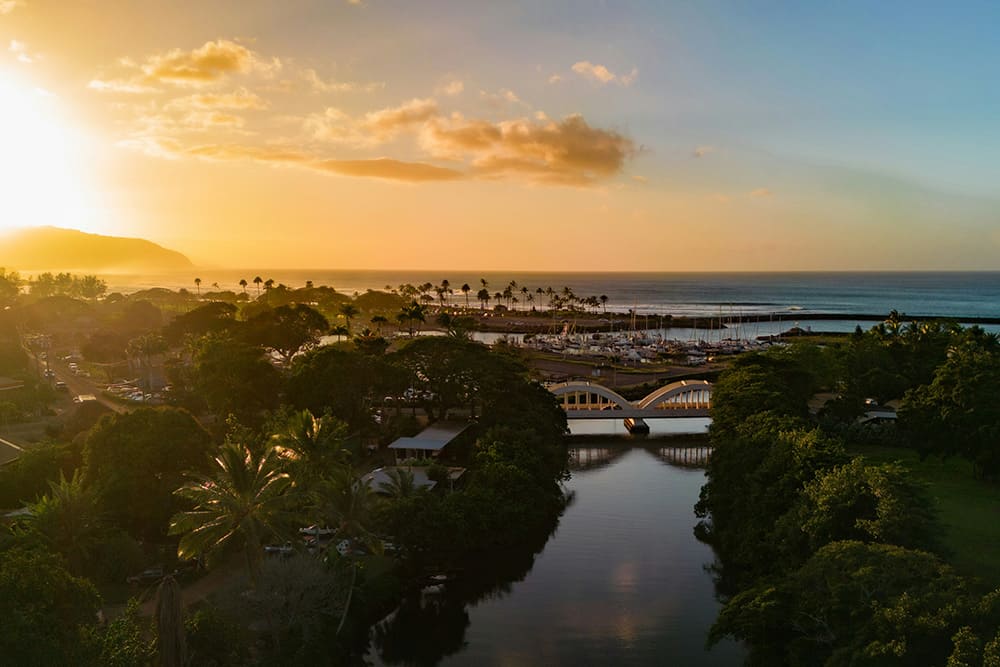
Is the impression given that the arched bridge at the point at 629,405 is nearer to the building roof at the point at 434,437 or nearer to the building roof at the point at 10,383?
the building roof at the point at 434,437

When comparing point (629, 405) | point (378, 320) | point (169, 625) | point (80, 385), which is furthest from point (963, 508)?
point (378, 320)

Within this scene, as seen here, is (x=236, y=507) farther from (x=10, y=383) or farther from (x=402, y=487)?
(x=10, y=383)

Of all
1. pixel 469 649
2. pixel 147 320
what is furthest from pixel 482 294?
pixel 469 649

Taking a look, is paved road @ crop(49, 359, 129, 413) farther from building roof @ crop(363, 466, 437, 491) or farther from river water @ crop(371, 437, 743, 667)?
river water @ crop(371, 437, 743, 667)

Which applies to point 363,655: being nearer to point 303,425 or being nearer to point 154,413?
point 303,425

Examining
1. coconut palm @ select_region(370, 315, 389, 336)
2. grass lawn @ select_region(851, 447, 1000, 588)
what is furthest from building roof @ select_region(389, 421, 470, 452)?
coconut palm @ select_region(370, 315, 389, 336)
